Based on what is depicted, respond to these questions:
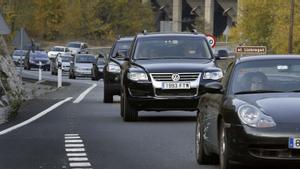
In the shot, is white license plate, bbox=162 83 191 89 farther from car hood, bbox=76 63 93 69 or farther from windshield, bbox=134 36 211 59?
car hood, bbox=76 63 93 69

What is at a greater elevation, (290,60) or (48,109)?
(290,60)

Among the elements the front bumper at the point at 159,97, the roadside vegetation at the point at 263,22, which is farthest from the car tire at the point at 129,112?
the roadside vegetation at the point at 263,22

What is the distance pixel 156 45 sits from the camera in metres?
19.9

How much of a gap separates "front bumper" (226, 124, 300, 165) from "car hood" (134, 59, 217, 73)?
8.60 metres

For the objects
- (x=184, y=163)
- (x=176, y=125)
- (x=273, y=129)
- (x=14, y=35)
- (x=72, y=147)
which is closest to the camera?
(x=273, y=129)

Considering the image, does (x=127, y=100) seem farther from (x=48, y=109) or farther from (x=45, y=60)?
(x=45, y=60)

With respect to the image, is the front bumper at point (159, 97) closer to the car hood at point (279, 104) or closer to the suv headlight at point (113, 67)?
the suv headlight at point (113, 67)

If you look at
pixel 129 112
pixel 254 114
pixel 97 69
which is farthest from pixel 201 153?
pixel 97 69

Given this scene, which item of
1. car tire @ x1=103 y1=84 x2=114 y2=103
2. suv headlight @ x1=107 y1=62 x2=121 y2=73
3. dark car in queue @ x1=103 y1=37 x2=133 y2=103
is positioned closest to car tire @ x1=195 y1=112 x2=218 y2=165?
dark car in queue @ x1=103 y1=37 x2=133 y2=103

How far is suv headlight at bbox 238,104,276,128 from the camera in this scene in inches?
378

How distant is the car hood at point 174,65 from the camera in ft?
60.2

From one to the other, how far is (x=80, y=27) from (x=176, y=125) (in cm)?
8835

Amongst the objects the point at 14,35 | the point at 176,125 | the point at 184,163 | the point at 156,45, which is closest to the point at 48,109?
the point at 156,45

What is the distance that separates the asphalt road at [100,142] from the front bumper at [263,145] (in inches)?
69.7
